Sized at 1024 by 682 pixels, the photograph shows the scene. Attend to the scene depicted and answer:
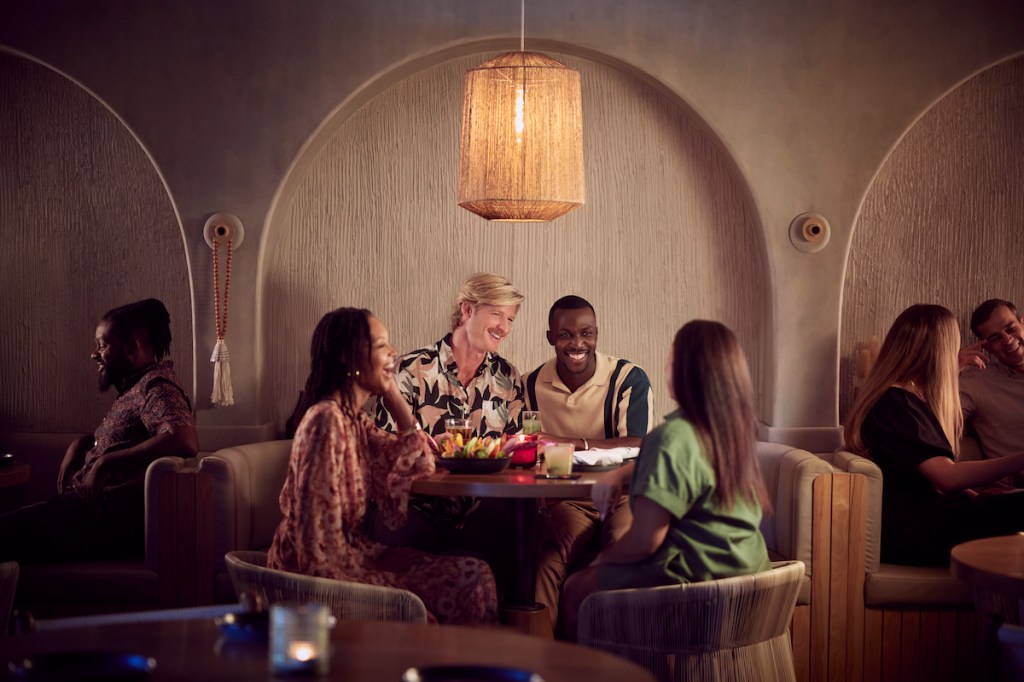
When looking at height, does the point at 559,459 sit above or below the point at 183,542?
above

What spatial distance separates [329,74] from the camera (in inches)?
191

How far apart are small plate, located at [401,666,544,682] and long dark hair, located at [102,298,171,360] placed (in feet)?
9.62

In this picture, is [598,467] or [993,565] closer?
[993,565]

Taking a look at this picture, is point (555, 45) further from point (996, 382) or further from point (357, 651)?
point (357, 651)

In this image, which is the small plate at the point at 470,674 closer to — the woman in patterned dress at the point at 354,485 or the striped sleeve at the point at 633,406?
the woman in patterned dress at the point at 354,485

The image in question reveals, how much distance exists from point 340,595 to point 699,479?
89 cm

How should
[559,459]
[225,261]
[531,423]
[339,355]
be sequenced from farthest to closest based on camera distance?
1. [225,261]
2. [531,423]
3. [559,459]
4. [339,355]

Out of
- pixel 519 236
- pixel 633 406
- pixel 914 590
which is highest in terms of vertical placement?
pixel 519 236

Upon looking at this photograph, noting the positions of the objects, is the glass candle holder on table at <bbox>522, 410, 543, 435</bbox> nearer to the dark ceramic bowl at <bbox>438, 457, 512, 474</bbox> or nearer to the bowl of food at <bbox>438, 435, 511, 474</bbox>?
the bowl of food at <bbox>438, 435, 511, 474</bbox>

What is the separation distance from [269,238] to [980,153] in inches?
122

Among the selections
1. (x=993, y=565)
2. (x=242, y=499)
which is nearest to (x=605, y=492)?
(x=993, y=565)

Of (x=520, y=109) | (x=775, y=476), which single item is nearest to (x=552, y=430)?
(x=775, y=476)

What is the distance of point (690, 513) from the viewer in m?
2.88

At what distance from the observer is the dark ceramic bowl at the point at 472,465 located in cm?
357
